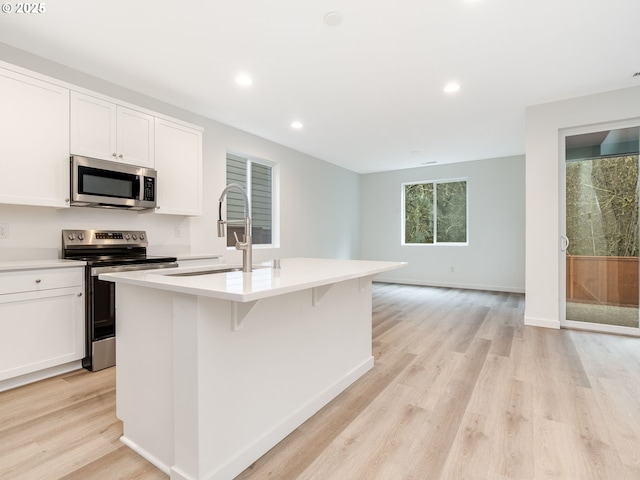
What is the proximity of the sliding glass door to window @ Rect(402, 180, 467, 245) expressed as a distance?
9.70 ft

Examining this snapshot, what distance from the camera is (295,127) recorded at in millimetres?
4582

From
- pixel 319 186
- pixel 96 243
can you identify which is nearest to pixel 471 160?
pixel 319 186

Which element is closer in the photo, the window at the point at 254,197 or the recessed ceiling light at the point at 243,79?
the recessed ceiling light at the point at 243,79

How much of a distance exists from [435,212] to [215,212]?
15.8 ft

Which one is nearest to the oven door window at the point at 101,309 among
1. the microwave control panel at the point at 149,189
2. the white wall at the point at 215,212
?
the white wall at the point at 215,212

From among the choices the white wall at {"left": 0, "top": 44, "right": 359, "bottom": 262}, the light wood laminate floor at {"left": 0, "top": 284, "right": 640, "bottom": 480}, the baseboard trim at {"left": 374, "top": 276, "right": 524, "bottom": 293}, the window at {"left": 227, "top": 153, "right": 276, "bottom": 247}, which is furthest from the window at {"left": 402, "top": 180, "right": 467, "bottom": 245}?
the light wood laminate floor at {"left": 0, "top": 284, "right": 640, "bottom": 480}

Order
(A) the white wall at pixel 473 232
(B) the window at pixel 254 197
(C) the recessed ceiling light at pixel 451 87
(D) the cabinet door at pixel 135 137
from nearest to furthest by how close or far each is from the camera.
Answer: (D) the cabinet door at pixel 135 137
(C) the recessed ceiling light at pixel 451 87
(B) the window at pixel 254 197
(A) the white wall at pixel 473 232

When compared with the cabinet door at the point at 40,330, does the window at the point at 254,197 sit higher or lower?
higher

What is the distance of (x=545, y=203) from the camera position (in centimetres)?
383

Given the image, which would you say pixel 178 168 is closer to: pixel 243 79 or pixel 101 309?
pixel 243 79

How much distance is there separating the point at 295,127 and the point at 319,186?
1.91 meters

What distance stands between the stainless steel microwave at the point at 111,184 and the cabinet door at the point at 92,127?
0.30 feet

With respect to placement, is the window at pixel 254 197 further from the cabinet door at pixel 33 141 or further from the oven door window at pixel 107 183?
the cabinet door at pixel 33 141

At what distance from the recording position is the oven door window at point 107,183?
279 cm
